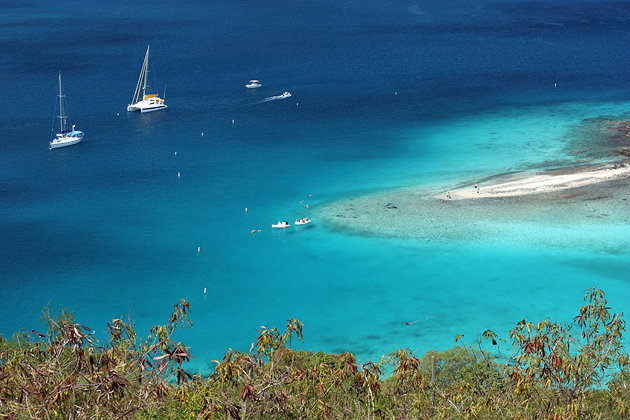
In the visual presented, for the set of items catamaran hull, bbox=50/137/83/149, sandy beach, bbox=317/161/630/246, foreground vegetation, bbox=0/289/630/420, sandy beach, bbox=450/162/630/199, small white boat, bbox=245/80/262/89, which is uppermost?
foreground vegetation, bbox=0/289/630/420

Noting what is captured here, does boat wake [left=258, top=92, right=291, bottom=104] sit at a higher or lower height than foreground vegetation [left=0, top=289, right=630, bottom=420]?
lower

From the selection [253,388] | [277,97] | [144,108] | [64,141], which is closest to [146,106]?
[144,108]

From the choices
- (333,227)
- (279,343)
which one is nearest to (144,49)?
(333,227)

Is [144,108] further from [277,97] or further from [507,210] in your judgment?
[507,210]

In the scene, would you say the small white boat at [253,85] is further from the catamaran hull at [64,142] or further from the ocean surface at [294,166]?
the catamaran hull at [64,142]

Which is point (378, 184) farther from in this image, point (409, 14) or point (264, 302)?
point (409, 14)

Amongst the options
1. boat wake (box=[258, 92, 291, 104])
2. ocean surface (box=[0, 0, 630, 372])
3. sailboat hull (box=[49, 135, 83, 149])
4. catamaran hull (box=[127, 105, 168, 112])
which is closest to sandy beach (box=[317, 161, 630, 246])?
ocean surface (box=[0, 0, 630, 372])

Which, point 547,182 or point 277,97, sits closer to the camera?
point 547,182

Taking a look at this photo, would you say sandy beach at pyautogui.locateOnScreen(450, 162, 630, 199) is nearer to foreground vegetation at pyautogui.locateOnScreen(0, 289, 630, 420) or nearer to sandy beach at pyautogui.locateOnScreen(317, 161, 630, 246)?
sandy beach at pyautogui.locateOnScreen(317, 161, 630, 246)
